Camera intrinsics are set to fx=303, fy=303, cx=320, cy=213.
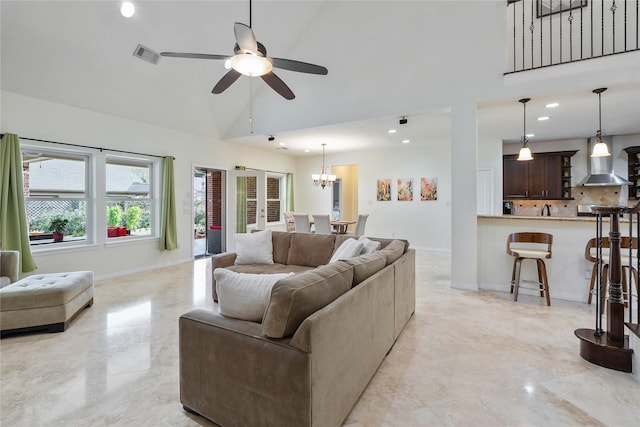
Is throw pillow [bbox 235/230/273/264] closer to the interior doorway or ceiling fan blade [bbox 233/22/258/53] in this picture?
ceiling fan blade [bbox 233/22/258/53]

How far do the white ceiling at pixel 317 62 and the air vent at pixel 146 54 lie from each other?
63 millimetres

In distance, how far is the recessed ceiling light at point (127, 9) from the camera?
11.9 feet

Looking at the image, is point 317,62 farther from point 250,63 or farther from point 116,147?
point 116,147

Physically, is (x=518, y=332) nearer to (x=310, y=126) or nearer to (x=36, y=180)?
(x=310, y=126)

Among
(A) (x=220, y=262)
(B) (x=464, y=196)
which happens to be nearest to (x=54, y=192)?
(A) (x=220, y=262)

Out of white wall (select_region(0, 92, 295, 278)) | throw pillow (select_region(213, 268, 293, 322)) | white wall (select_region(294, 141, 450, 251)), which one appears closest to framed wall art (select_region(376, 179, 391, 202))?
white wall (select_region(294, 141, 450, 251))

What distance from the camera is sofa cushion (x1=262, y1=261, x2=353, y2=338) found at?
1.38 m

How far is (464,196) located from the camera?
416 centimetres

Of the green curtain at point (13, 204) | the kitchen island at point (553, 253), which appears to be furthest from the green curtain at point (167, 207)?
the kitchen island at point (553, 253)

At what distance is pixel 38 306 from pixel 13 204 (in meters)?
1.98

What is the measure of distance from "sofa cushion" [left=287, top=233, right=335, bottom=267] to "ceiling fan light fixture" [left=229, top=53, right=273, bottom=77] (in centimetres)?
196

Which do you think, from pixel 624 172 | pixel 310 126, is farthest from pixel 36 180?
pixel 624 172

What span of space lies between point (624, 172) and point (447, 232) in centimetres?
357

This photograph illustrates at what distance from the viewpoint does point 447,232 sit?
728 cm
